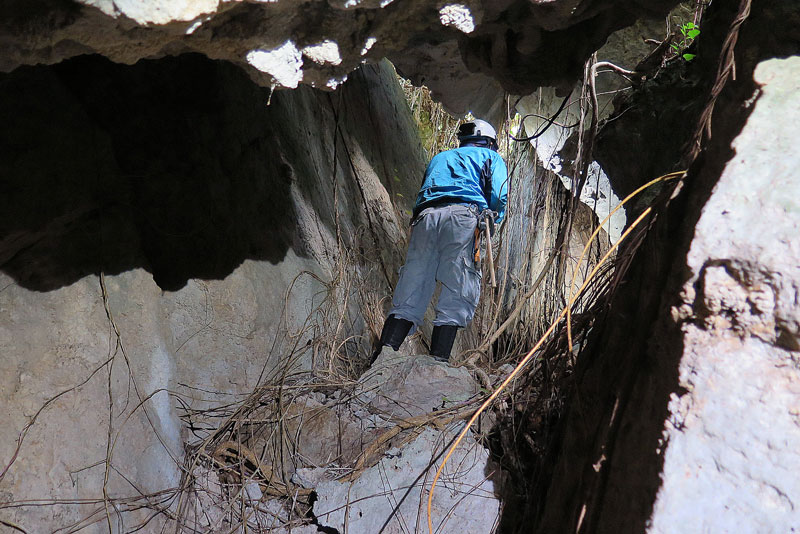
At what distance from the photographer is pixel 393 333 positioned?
370 centimetres

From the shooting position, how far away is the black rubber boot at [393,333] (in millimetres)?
3674

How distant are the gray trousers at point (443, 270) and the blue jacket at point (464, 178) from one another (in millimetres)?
80

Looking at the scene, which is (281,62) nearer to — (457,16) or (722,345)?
(457,16)

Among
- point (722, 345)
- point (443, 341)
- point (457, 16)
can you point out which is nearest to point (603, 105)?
point (443, 341)

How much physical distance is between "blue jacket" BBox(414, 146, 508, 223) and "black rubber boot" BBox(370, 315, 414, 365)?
0.74 m

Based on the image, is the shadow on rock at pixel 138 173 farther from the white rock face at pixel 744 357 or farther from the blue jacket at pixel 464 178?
the white rock face at pixel 744 357

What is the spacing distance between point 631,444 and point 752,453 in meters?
0.25

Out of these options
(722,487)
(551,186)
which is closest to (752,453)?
(722,487)

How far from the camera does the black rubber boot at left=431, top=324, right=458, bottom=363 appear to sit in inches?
146

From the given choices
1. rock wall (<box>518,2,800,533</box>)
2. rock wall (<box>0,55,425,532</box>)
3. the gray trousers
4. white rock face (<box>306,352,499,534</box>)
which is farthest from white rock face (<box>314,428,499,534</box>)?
the gray trousers

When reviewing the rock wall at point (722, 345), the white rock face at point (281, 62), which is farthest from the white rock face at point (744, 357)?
the white rock face at point (281, 62)

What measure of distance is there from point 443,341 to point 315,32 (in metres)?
2.35

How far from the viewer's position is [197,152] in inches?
114

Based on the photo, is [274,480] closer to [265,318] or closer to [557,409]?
[265,318]
